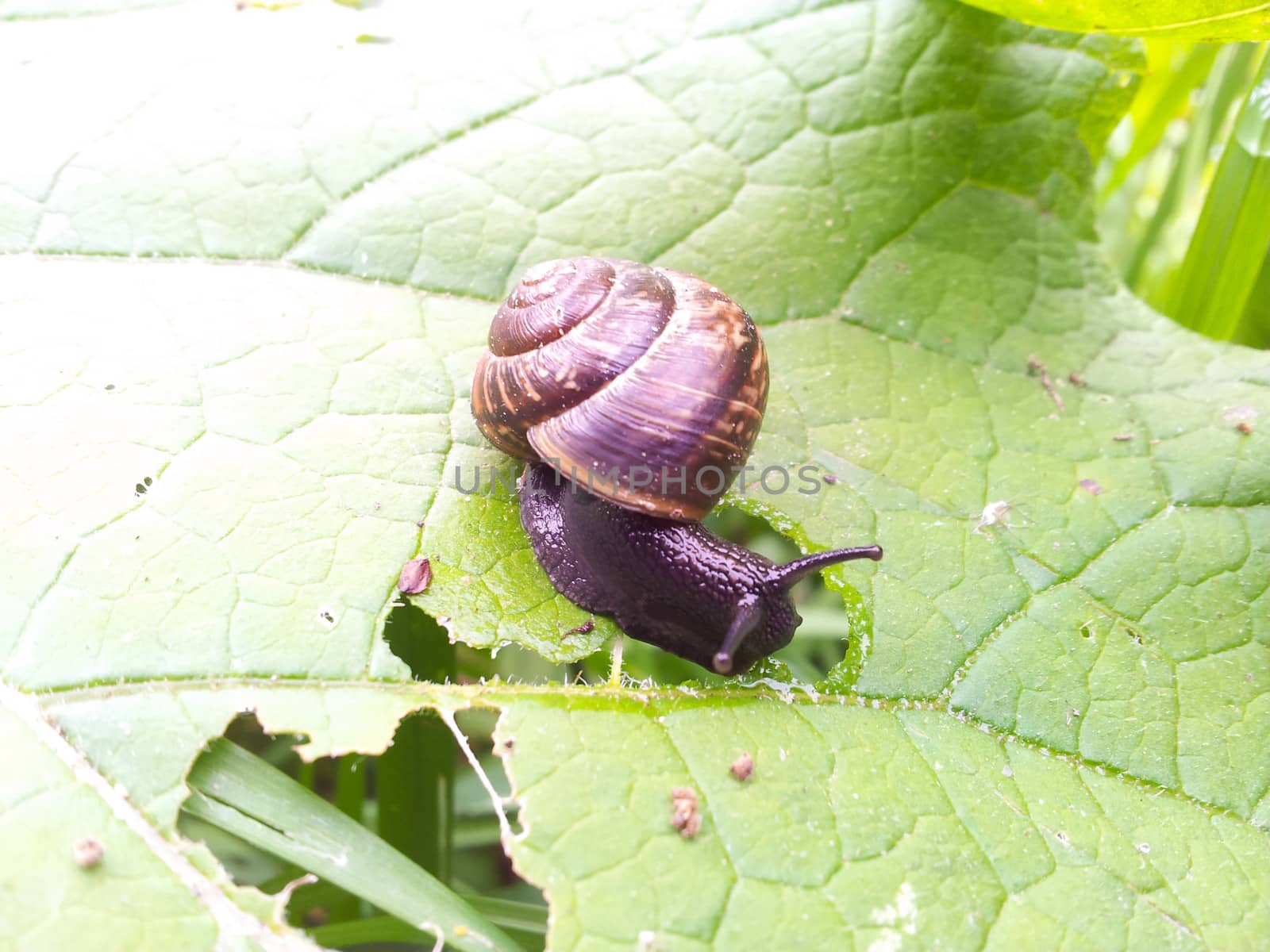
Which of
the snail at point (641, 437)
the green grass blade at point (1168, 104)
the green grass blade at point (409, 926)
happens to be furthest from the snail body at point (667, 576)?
the green grass blade at point (1168, 104)

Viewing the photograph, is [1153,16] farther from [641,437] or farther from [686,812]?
[686,812]

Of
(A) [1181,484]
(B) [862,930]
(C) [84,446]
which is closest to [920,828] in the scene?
(B) [862,930]

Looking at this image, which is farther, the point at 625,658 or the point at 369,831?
the point at 625,658

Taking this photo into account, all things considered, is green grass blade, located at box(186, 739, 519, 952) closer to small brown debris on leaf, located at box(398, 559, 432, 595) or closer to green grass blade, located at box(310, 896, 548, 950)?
green grass blade, located at box(310, 896, 548, 950)

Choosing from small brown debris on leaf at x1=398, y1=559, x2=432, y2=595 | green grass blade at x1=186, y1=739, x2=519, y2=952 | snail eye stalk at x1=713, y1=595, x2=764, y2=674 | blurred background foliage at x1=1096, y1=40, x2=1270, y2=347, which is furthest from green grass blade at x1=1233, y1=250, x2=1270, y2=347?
green grass blade at x1=186, y1=739, x2=519, y2=952

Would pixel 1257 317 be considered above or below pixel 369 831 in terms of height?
above

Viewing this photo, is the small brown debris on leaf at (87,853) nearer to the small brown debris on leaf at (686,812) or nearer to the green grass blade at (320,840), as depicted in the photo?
the green grass blade at (320,840)

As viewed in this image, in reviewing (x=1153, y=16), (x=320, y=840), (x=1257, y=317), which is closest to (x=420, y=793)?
(x=320, y=840)
